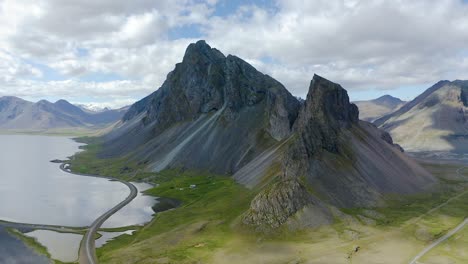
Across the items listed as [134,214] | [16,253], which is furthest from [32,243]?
[134,214]

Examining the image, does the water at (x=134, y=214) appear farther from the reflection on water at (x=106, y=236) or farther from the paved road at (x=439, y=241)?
the paved road at (x=439, y=241)

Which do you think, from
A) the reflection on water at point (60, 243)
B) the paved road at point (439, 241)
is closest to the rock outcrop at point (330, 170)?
the paved road at point (439, 241)

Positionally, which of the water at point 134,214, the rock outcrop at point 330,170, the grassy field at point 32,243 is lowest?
the grassy field at point 32,243

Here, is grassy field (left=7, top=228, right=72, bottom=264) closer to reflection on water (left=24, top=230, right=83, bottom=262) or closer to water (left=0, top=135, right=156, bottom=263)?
reflection on water (left=24, top=230, right=83, bottom=262)

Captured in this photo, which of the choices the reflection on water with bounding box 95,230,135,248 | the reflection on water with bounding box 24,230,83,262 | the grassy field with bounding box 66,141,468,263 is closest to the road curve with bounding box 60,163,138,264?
the reflection on water with bounding box 24,230,83,262

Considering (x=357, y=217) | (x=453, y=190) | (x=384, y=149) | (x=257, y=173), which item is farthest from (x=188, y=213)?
(x=453, y=190)

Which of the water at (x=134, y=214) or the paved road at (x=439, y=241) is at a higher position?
the paved road at (x=439, y=241)

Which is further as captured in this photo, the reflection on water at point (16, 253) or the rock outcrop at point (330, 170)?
the rock outcrop at point (330, 170)

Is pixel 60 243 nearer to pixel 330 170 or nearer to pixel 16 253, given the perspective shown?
pixel 16 253

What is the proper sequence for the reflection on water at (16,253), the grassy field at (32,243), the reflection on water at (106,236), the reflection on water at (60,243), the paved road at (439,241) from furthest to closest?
the reflection on water at (106,236) → the grassy field at (32,243) → the reflection on water at (60,243) → the reflection on water at (16,253) → the paved road at (439,241)
